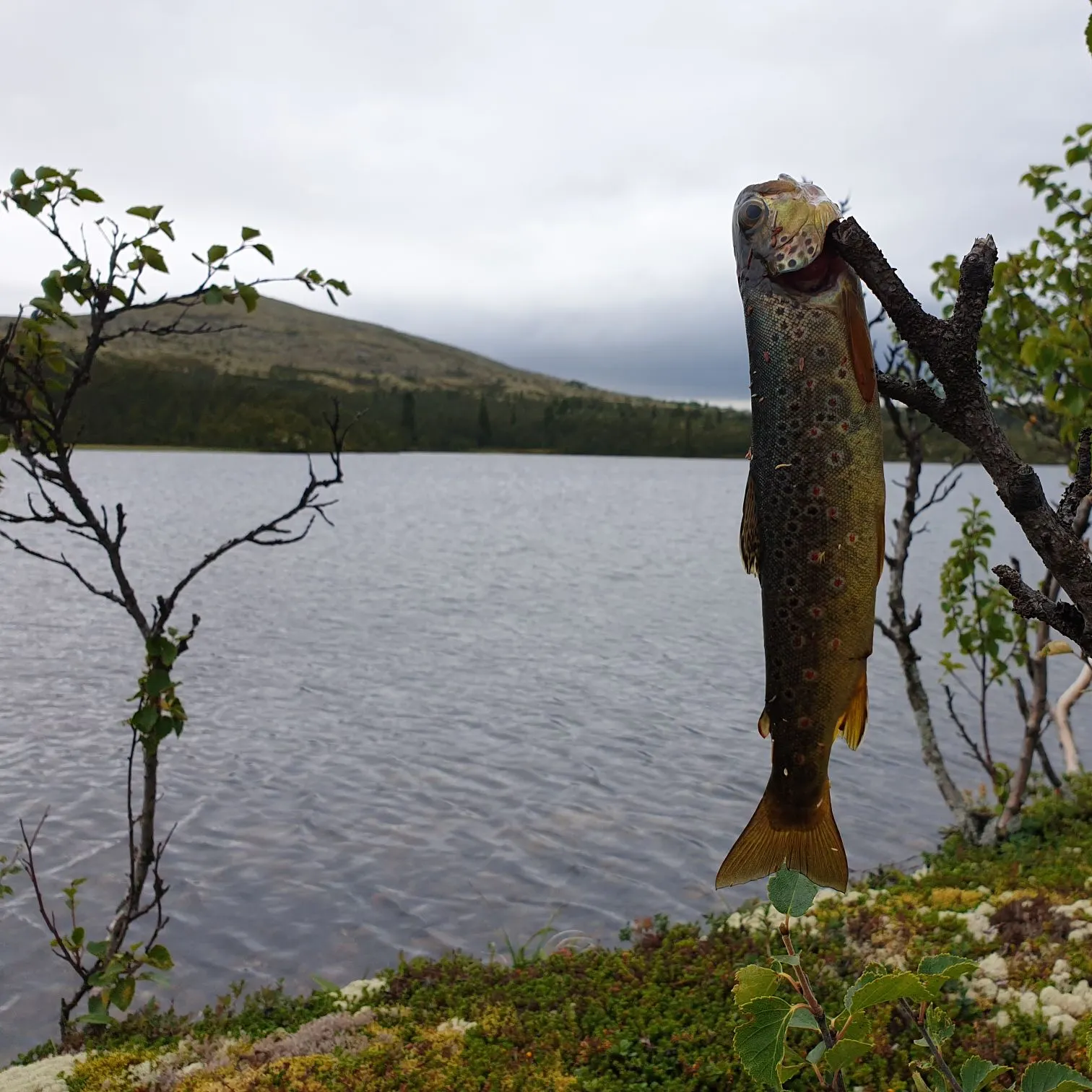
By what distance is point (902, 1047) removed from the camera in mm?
5301

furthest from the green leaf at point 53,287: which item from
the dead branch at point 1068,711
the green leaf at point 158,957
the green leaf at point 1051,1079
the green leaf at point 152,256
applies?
the dead branch at point 1068,711

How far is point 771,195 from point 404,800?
12992 mm

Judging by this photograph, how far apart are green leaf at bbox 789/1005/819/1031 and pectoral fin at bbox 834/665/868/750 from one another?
636 millimetres

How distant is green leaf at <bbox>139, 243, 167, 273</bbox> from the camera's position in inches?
239

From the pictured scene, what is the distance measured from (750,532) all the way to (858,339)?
480mm

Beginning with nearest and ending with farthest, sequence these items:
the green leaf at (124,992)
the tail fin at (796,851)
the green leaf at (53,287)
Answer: the tail fin at (796,851), the green leaf at (53,287), the green leaf at (124,992)

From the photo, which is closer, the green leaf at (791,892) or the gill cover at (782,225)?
the gill cover at (782,225)

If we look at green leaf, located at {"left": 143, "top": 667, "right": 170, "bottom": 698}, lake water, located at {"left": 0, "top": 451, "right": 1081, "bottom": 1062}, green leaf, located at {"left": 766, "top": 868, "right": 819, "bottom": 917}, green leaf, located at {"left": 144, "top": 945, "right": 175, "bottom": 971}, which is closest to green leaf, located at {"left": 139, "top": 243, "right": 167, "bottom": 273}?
green leaf, located at {"left": 143, "top": 667, "right": 170, "bottom": 698}

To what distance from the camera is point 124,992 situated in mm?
6770

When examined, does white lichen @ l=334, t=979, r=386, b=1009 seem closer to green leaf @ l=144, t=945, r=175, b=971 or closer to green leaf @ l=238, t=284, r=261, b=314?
green leaf @ l=144, t=945, r=175, b=971

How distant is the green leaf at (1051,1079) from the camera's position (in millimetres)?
2098

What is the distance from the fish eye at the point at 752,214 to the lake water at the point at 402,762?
9.18 m

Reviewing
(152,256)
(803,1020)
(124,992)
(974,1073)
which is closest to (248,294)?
(152,256)

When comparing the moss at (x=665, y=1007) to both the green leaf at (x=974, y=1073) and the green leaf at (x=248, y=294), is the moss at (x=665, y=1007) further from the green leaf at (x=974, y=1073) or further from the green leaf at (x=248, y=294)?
the green leaf at (x=248, y=294)
